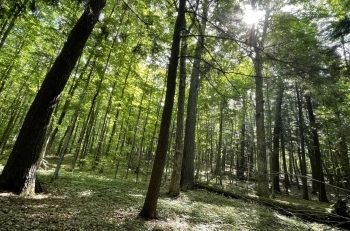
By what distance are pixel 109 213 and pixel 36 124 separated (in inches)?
105

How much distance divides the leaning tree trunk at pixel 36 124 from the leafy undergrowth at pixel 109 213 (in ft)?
1.18

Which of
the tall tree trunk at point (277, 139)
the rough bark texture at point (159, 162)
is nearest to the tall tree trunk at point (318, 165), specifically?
the tall tree trunk at point (277, 139)

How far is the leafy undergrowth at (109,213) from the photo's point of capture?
407cm

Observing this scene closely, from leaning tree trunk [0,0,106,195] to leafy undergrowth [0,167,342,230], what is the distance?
0.36m

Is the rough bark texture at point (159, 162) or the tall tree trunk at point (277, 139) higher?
the tall tree trunk at point (277, 139)

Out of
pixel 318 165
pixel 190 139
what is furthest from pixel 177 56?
pixel 318 165

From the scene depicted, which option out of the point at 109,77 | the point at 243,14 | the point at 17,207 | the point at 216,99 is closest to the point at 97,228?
the point at 17,207

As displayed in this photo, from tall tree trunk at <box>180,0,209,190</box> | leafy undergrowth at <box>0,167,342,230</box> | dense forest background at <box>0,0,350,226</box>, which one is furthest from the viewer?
tall tree trunk at <box>180,0,209,190</box>

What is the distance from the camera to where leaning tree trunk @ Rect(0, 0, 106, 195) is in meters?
5.02

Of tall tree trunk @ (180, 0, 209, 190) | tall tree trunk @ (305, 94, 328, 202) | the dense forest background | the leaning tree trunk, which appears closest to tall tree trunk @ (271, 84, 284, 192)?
the dense forest background

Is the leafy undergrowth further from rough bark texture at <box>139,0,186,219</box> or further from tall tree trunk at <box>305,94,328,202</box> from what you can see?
tall tree trunk at <box>305,94,328,202</box>

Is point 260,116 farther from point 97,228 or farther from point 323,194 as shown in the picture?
point 97,228

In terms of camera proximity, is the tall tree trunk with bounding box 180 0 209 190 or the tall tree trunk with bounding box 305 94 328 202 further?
the tall tree trunk with bounding box 305 94 328 202

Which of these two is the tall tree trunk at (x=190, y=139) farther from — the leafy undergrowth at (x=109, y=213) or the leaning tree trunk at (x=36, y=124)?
the leaning tree trunk at (x=36, y=124)
